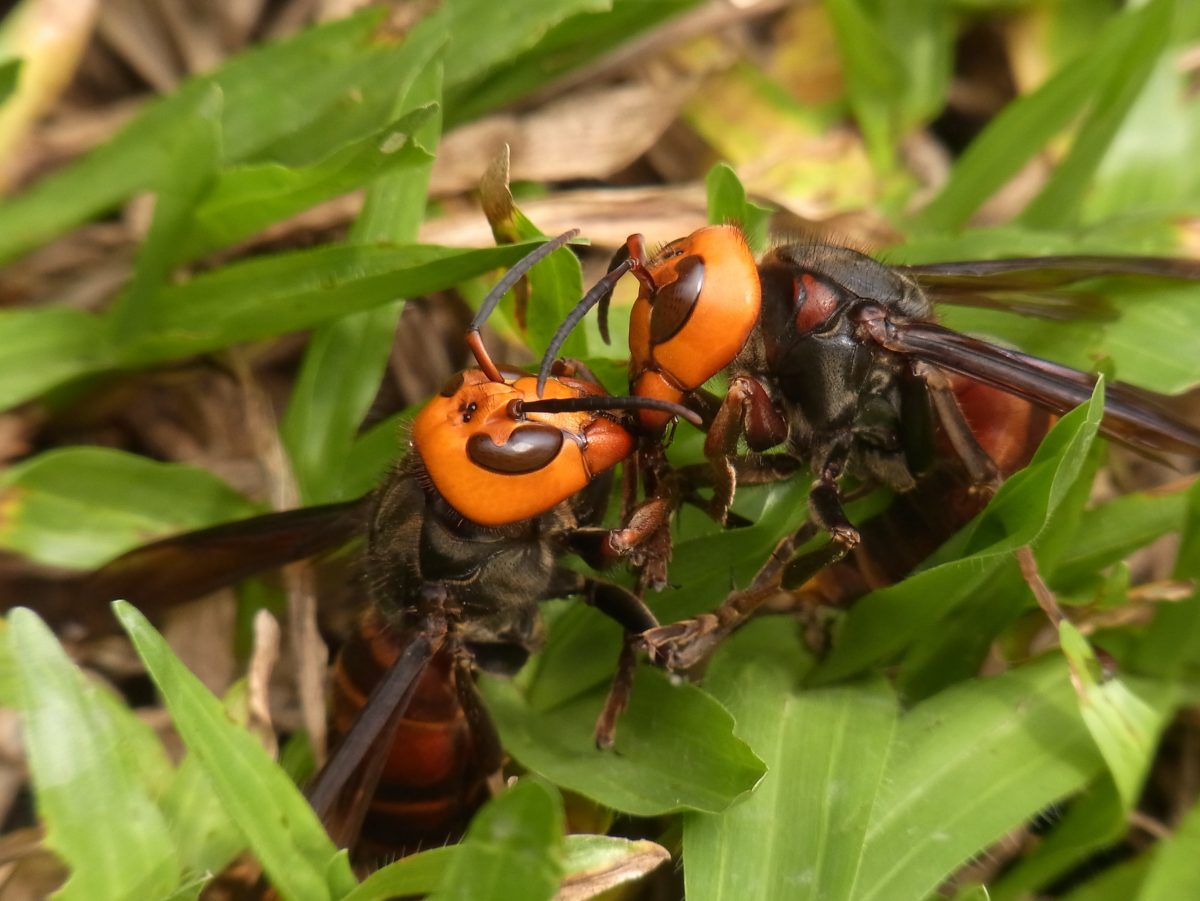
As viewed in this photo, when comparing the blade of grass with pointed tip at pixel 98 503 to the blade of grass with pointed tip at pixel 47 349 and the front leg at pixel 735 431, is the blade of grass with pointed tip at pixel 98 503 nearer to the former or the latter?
the blade of grass with pointed tip at pixel 47 349

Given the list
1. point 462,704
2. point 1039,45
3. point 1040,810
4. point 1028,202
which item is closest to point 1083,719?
point 1040,810

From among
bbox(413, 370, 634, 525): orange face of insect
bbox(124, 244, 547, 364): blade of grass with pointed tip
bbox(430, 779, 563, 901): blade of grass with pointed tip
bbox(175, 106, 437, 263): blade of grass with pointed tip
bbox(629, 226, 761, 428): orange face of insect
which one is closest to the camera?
bbox(430, 779, 563, 901): blade of grass with pointed tip

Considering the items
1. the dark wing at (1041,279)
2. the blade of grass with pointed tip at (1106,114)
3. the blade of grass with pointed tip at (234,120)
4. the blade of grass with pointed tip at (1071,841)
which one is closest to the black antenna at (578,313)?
the dark wing at (1041,279)

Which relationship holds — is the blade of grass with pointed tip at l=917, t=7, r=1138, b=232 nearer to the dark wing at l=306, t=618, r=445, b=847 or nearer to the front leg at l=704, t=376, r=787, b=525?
the front leg at l=704, t=376, r=787, b=525

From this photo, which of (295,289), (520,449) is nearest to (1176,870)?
(520,449)

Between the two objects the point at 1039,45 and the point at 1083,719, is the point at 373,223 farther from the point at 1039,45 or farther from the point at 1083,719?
the point at 1039,45

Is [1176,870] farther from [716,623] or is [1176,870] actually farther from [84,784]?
[84,784]

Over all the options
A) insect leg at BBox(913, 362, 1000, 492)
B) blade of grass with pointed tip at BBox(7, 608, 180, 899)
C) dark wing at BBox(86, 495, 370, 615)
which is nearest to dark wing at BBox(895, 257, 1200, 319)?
insect leg at BBox(913, 362, 1000, 492)
